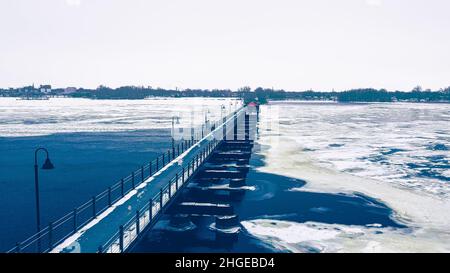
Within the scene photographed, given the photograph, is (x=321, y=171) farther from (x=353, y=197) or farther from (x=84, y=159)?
(x=84, y=159)

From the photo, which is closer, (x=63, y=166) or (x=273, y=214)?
(x=273, y=214)

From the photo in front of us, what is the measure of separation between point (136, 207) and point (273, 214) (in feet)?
33.7

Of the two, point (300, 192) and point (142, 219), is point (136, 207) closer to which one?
point (142, 219)

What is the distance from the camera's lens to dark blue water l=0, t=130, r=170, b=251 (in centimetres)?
2522

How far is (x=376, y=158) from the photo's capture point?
45.8m

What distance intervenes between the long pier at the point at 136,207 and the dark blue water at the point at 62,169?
150 centimetres

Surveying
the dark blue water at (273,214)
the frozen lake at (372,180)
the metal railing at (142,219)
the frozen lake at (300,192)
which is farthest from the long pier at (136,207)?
the frozen lake at (372,180)

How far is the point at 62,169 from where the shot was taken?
39.8m

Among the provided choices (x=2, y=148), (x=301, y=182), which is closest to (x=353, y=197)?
(x=301, y=182)

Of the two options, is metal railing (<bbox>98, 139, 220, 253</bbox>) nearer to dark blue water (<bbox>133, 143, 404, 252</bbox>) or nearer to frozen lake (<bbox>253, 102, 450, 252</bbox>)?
dark blue water (<bbox>133, 143, 404, 252</bbox>)

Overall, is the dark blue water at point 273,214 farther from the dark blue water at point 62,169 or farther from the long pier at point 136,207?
the dark blue water at point 62,169

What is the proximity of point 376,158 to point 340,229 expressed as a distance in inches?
982

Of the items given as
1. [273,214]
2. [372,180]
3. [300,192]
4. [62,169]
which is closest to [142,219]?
[273,214]

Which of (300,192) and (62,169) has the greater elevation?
(62,169)
